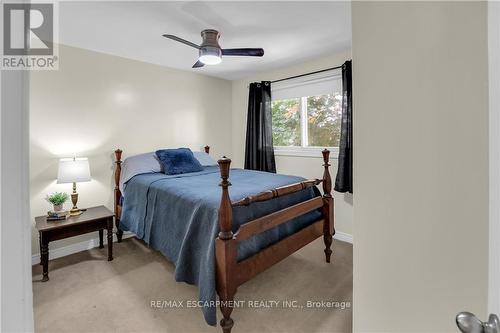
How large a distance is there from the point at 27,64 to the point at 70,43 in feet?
9.49

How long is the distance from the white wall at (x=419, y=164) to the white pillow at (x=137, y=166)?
2.75 meters

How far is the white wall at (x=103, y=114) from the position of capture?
2672 millimetres

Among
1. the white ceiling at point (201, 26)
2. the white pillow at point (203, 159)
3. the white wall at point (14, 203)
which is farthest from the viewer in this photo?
the white pillow at point (203, 159)

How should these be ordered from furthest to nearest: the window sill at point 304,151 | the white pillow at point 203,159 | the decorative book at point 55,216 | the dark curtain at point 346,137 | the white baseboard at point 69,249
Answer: the white pillow at point 203,159
the window sill at point 304,151
the dark curtain at point 346,137
the white baseboard at point 69,249
the decorative book at point 55,216

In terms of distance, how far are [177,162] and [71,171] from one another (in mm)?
1111

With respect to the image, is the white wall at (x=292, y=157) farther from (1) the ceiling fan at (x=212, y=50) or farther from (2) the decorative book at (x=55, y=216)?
(2) the decorative book at (x=55, y=216)

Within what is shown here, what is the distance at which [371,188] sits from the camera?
2.80 ft

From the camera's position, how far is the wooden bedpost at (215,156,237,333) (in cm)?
166

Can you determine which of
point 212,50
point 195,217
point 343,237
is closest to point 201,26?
point 212,50

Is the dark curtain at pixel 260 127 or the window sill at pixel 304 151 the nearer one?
the window sill at pixel 304 151

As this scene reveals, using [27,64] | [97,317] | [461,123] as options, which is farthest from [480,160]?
[97,317]

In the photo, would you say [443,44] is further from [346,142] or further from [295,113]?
[295,113]

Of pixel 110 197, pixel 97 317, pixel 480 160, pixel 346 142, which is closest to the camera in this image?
pixel 480 160
